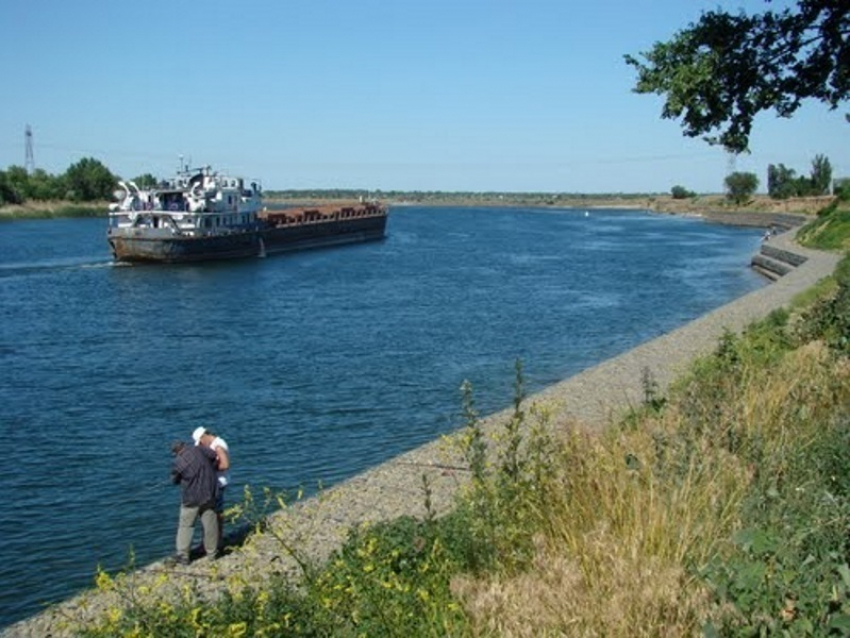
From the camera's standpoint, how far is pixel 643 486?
18.8ft

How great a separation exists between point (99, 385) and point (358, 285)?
27.5 meters

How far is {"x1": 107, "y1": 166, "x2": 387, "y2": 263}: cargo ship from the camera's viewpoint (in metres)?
60.3

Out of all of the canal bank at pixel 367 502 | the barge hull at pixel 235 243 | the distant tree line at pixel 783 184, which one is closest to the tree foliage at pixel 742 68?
the canal bank at pixel 367 502

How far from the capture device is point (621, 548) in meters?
4.78

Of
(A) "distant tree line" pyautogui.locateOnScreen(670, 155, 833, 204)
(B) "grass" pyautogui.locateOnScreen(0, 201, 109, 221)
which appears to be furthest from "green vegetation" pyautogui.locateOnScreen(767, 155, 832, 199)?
(B) "grass" pyautogui.locateOnScreen(0, 201, 109, 221)

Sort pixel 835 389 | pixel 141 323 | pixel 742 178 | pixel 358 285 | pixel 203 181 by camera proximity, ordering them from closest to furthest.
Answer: pixel 835 389, pixel 141 323, pixel 358 285, pixel 203 181, pixel 742 178

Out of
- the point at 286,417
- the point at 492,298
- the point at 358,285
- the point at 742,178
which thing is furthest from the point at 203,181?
the point at 742,178

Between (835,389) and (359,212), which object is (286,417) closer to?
(835,389)

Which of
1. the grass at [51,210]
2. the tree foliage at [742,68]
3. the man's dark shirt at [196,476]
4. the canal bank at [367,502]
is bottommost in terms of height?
the canal bank at [367,502]

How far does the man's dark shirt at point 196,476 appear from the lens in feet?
35.6

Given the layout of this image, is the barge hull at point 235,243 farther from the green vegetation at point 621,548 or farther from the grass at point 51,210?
the grass at point 51,210

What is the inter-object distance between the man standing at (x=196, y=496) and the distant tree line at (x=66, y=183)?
140 metres

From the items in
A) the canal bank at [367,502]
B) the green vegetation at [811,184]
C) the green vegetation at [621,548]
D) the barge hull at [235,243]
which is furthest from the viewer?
the green vegetation at [811,184]

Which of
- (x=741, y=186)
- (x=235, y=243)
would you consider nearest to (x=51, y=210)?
(x=235, y=243)
